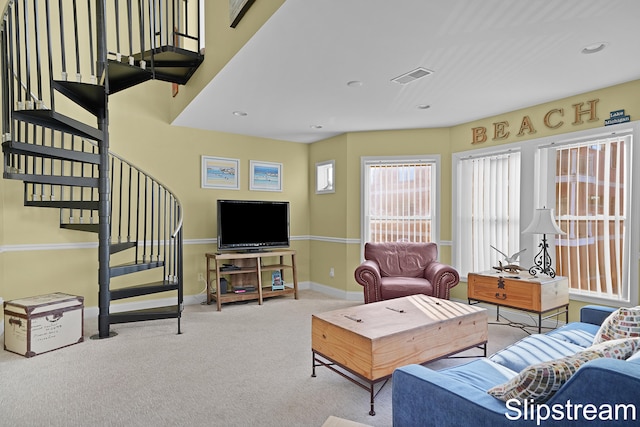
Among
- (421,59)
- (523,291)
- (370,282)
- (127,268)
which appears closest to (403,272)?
(370,282)

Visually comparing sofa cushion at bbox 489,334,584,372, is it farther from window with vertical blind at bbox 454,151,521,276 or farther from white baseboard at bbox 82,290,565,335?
window with vertical blind at bbox 454,151,521,276

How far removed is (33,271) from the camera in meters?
4.20

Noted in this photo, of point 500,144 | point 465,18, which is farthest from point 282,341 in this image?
point 500,144

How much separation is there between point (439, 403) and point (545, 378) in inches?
15.9

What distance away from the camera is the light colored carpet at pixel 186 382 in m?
2.31

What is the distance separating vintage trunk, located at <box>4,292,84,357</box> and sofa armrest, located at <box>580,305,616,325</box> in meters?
4.50

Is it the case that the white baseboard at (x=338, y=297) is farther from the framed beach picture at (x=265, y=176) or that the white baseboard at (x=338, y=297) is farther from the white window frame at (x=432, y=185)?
the framed beach picture at (x=265, y=176)

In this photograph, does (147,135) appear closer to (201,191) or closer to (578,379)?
(201,191)

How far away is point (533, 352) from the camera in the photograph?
2.19 m

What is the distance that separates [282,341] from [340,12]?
9.61ft

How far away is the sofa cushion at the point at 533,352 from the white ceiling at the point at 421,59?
6.67 ft

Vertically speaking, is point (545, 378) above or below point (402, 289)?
above

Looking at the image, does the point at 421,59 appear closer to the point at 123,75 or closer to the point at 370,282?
the point at 370,282

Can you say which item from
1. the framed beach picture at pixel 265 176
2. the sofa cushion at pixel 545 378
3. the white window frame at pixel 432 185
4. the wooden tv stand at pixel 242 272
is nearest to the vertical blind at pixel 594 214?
the white window frame at pixel 432 185
